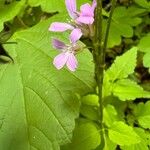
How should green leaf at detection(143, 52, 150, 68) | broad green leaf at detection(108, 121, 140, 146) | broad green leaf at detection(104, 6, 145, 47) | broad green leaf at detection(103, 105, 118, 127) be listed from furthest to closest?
broad green leaf at detection(104, 6, 145, 47) → green leaf at detection(143, 52, 150, 68) → broad green leaf at detection(103, 105, 118, 127) → broad green leaf at detection(108, 121, 140, 146)

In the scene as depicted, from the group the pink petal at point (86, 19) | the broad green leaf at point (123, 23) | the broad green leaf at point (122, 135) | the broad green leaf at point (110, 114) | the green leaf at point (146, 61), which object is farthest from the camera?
the broad green leaf at point (123, 23)

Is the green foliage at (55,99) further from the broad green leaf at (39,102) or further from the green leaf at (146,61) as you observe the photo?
the green leaf at (146,61)

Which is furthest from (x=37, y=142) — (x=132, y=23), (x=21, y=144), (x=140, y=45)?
(x=132, y=23)

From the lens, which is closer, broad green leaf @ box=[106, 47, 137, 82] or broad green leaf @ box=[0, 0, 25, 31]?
broad green leaf @ box=[106, 47, 137, 82]

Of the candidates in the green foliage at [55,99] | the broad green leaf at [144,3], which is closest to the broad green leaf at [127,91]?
the green foliage at [55,99]

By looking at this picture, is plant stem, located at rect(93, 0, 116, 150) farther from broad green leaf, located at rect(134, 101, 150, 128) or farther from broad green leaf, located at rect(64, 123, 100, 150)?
broad green leaf, located at rect(134, 101, 150, 128)

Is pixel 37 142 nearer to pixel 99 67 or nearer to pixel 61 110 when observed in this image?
pixel 61 110

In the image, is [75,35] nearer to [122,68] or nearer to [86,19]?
[86,19]


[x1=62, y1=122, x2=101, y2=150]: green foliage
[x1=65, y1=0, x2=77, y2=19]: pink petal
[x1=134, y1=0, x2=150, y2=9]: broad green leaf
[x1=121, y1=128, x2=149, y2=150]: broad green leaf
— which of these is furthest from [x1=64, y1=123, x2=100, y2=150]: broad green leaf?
[x1=134, y1=0, x2=150, y2=9]: broad green leaf
